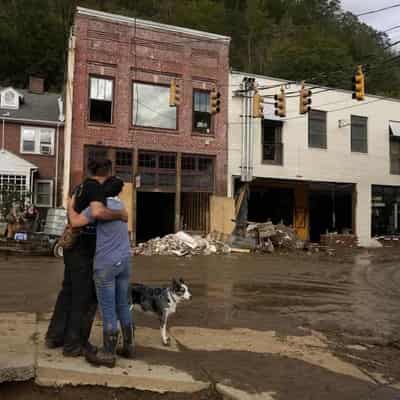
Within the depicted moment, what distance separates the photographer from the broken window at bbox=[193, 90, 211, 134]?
26.0m

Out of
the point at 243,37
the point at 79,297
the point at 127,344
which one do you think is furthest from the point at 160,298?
the point at 243,37

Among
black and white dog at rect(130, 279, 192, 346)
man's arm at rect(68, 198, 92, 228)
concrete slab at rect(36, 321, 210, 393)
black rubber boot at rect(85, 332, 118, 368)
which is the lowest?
concrete slab at rect(36, 321, 210, 393)

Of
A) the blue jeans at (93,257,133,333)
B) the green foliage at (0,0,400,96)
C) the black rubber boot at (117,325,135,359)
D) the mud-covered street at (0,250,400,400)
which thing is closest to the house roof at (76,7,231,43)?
the mud-covered street at (0,250,400,400)

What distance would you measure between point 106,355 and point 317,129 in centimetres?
2581

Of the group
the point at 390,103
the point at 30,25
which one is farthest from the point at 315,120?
the point at 30,25

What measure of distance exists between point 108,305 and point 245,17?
6033 cm

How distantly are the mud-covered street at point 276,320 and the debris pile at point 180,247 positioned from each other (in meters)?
3.68

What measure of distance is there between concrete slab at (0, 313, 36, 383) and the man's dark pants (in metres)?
0.36

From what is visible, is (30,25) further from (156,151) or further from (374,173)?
(374,173)

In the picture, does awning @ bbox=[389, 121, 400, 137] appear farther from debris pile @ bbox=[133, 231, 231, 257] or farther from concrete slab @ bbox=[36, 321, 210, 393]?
concrete slab @ bbox=[36, 321, 210, 393]

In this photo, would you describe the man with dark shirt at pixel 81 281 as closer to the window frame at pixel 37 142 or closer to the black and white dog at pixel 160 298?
the black and white dog at pixel 160 298

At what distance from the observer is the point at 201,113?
26.1m

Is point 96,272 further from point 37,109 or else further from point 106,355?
point 37,109

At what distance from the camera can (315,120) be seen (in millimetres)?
28781
